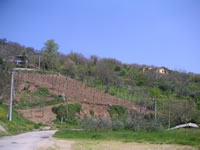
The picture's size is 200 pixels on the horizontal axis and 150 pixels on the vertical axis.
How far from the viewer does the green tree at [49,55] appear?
7094 centimetres

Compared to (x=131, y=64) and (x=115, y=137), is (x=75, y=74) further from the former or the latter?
(x=115, y=137)

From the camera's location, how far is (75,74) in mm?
68688

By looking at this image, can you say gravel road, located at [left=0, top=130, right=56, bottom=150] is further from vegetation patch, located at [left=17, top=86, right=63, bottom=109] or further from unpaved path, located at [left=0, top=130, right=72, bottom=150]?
vegetation patch, located at [left=17, top=86, right=63, bottom=109]

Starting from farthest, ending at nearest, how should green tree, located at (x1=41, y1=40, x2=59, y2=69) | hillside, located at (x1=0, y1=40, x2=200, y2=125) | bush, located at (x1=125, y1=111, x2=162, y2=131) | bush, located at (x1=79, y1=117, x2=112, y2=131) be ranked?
green tree, located at (x1=41, y1=40, x2=59, y2=69), hillside, located at (x1=0, y1=40, x2=200, y2=125), bush, located at (x1=125, y1=111, x2=162, y2=131), bush, located at (x1=79, y1=117, x2=112, y2=131)

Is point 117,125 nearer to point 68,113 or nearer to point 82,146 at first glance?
point 82,146

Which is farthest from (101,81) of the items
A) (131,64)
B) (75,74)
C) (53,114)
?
(131,64)

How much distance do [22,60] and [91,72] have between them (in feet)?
67.0

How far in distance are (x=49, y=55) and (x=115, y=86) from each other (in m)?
21.3

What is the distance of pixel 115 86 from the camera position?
63.4 metres

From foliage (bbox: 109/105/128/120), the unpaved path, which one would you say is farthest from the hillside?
the unpaved path

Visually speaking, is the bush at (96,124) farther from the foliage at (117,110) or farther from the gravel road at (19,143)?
the foliage at (117,110)

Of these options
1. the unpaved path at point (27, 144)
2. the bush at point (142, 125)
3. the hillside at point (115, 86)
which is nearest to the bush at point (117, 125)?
the bush at point (142, 125)

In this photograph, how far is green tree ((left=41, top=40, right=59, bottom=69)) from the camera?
70938 mm

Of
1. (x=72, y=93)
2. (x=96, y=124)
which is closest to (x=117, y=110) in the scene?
(x=72, y=93)
